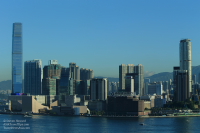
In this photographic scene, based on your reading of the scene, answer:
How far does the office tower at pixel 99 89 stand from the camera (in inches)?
5241

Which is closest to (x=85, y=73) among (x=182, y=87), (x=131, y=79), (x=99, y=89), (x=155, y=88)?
(x=131, y=79)

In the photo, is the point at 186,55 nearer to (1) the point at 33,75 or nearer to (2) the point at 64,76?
(2) the point at 64,76

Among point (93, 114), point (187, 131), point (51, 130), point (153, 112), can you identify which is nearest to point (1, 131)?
point (51, 130)

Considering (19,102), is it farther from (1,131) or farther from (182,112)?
(1,131)

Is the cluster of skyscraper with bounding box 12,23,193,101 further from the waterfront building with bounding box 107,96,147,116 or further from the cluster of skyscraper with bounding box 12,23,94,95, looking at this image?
the waterfront building with bounding box 107,96,147,116

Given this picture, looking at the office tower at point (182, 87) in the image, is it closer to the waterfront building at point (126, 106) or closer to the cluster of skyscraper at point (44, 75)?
the cluster of skyscraper at point (44, 75)

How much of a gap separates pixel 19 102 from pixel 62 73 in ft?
106

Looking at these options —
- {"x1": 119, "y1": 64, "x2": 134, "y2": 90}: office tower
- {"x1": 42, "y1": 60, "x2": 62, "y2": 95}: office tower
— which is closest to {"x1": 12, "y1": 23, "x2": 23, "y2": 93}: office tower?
{"x1": 42, "y1": 60, "x2": 62, "y2": 95}: office tower

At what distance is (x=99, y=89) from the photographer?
134 m

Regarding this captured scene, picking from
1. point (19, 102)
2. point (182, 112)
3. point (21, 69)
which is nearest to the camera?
point (182, 112)

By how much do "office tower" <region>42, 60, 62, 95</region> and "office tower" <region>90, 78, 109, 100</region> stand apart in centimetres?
2471

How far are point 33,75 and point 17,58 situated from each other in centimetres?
996

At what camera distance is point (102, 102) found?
120 metres

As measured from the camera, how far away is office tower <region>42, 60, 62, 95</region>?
517 feet
